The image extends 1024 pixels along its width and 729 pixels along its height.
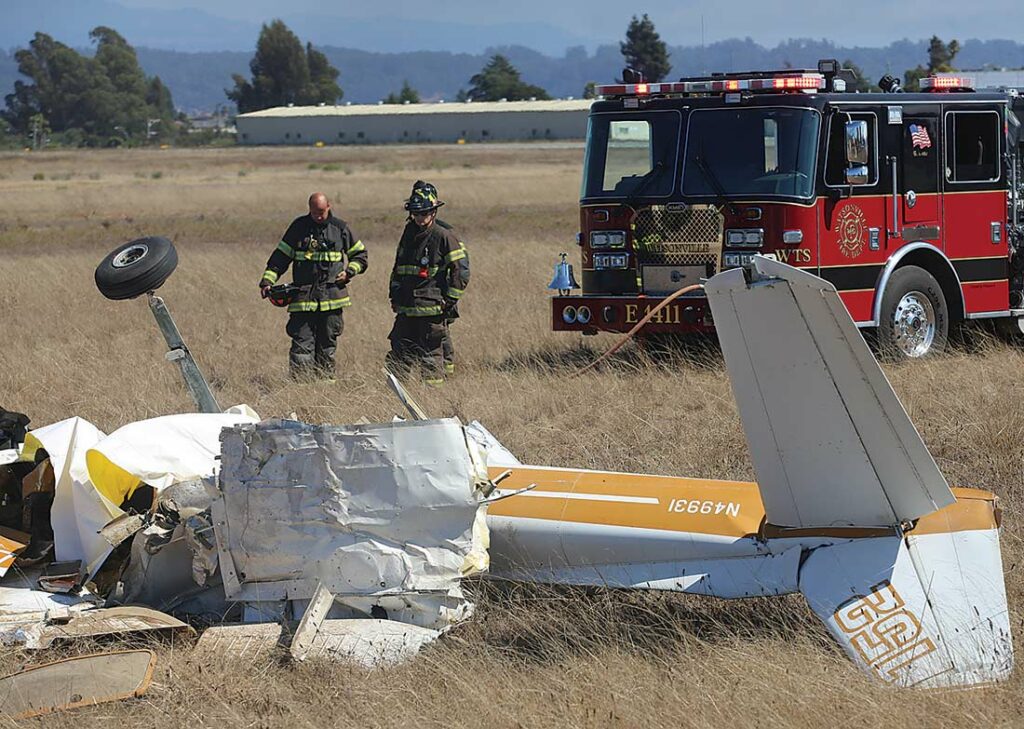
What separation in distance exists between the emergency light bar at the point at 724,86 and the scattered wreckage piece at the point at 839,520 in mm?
5530

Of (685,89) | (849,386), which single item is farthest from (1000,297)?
(849,386)

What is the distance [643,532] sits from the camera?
505cm

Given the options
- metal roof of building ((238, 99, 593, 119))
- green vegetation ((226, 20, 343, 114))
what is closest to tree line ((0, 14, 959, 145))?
green vegetation ((226, 20, 343, 114))

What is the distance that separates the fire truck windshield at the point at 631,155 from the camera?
1015 cm

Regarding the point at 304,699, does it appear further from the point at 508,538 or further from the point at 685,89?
the point at 685,89

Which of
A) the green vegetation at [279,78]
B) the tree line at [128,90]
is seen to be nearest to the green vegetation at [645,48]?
the tree line at [128,90]

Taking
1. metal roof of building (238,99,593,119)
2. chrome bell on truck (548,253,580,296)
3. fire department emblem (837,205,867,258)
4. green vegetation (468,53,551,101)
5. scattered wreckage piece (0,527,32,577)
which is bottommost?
scattered wreckage piece (0,527,32,577)

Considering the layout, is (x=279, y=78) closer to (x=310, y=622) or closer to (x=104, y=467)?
(x=104, y=467)

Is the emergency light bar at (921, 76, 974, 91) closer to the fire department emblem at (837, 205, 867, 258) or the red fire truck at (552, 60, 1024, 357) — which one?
the red fire truck at (552, 60, 1024, 357)

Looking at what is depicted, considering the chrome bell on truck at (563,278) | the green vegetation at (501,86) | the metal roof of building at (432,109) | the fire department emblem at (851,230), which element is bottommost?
the chrome bell on truck at (563,278)

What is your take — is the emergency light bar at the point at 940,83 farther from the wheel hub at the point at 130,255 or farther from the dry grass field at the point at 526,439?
the wheel hub at the point at 130,255

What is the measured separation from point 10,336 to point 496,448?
28.3ft

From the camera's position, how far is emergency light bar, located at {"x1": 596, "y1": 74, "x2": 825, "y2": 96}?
9.80 metres

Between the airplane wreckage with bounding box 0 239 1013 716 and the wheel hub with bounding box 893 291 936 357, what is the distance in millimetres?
5329
